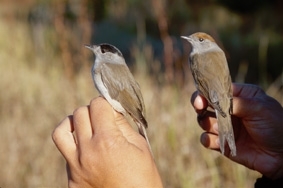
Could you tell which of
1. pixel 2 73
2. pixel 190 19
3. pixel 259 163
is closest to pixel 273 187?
pixel 259 163

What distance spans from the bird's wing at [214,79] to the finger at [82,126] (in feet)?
2.23

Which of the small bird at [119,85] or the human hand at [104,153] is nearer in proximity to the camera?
the human hand at [104,153]

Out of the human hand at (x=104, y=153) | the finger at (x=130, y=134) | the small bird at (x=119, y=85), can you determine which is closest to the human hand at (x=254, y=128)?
the small bird at (x=119, y=85)

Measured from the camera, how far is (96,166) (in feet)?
7.25

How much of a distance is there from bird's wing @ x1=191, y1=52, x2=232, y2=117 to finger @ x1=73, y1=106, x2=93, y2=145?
26.7 inches

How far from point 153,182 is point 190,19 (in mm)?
12529

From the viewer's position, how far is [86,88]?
5.84 metres

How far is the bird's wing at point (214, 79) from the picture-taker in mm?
2812

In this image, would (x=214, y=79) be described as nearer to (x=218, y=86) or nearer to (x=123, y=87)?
(x=218, y=86)

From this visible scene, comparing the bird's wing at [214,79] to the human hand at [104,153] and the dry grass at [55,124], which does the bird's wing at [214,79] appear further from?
the dry grass at [55,124]

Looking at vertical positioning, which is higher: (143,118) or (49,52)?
(143,118)

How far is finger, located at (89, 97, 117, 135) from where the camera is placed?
7.43ft

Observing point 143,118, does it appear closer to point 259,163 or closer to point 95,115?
point 95,115

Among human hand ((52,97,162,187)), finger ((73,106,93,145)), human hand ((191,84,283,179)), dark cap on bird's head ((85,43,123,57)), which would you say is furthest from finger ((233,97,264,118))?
finger ((73,106,93,145))
